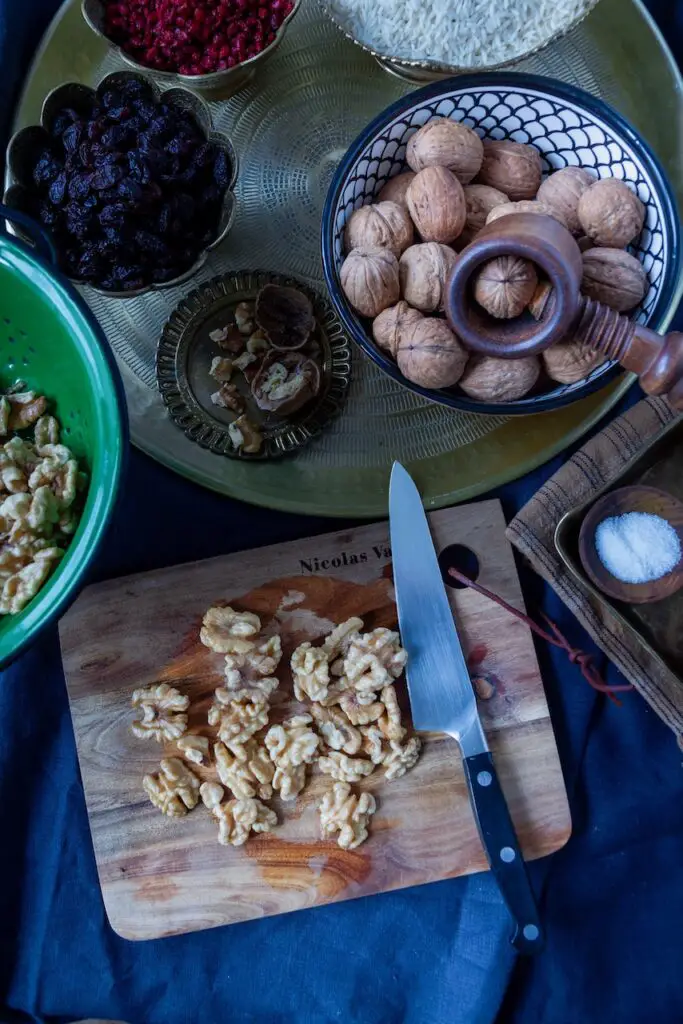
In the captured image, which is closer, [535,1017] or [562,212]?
[562,212]

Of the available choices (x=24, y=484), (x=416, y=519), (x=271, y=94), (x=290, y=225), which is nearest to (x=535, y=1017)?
(x=416, y=519)

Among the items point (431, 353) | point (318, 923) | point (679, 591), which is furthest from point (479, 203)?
point (318, 923)

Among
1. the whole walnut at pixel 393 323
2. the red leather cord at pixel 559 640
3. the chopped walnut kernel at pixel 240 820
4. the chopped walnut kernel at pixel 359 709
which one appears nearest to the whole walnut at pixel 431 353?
the whole walnut at pixel 393 323

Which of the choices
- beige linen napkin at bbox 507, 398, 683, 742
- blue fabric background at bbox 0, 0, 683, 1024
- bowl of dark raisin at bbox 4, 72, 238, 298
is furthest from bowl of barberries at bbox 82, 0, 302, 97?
beige linen napkin at bbox 507, 398, 683, 742

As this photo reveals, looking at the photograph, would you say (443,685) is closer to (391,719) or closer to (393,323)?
(391,719)

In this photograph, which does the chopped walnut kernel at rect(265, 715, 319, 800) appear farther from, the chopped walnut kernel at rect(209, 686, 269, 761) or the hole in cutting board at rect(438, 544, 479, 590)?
the hole in cutting board at rect(438, 544, 479, 590)

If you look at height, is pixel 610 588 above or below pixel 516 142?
below

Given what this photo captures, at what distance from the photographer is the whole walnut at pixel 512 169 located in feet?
2.56

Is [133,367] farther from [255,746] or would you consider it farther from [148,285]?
[255,746]

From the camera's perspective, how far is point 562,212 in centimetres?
77

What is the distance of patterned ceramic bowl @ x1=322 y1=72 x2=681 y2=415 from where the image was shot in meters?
0.75

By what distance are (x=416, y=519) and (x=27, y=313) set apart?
407mm

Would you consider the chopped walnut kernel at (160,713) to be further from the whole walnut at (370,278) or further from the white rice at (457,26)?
the white rice at (457,26)

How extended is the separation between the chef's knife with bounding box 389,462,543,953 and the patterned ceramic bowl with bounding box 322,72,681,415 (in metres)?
0.15
